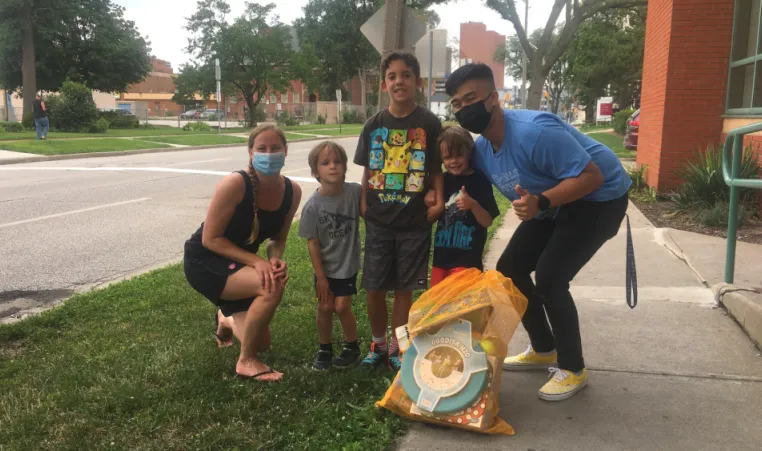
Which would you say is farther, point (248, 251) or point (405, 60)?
point (248, 251)

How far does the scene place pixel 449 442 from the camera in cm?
266

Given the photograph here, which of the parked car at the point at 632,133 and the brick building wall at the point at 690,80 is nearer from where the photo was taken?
the brick building wall at the point at 690,80

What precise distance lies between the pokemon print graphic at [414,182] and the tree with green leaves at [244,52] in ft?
144

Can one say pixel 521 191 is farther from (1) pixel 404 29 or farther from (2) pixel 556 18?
(2) pixel 556 18

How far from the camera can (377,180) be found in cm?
336

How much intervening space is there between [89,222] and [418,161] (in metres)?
6.48

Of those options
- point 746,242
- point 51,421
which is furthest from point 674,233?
point 51,421

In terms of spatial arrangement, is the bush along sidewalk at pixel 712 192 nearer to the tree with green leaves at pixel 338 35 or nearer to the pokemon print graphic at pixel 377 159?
the pokemon print graphic at pixel 377 159

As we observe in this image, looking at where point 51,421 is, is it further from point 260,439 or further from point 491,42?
point 491,42

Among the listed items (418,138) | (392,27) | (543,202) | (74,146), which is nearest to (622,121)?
(74,146)

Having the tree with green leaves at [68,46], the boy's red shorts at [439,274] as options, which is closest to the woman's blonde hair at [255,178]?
the boy's red shorts at [439,274]

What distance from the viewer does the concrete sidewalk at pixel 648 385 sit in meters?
2.66

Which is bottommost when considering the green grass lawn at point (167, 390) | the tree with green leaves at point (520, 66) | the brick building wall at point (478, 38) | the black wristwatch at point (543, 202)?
the green grass lawn at point (167, 390)

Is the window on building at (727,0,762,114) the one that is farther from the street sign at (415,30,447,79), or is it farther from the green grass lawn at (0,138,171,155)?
the green grass lawn at (0,138,171,155)
